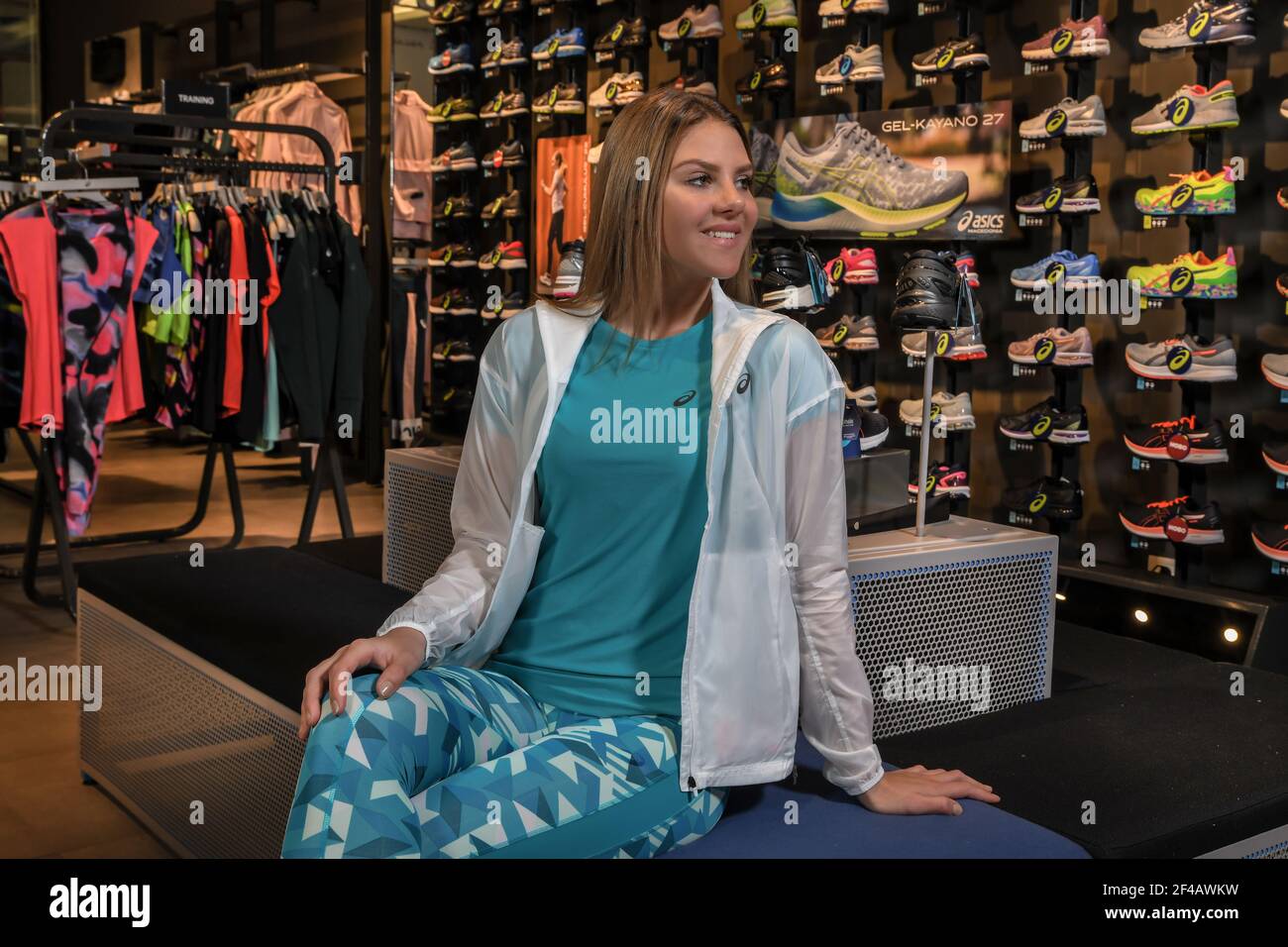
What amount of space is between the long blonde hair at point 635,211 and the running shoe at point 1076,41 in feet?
11.5

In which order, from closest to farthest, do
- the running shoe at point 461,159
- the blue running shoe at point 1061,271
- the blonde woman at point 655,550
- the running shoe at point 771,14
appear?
the blonde woman at point 655,550, the blue running shoe at point 1061,271, the running shoe at point 771,14, the running shoe at point 461,159

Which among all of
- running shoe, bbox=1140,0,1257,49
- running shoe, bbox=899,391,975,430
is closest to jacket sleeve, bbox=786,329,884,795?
running shoe, bbox=1140,0,1257,49

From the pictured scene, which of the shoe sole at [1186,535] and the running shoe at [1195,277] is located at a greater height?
the running shoe at [1195,277]

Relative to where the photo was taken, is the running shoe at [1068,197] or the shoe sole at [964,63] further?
the shoe sole at [964,63]

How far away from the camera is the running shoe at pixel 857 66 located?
5.83 metres

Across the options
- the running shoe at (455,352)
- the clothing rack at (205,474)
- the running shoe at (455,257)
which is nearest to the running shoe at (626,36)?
the running shoe at (455,257)

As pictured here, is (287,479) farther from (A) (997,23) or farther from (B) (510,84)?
(A) (997,23)

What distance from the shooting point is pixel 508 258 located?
7910 mm

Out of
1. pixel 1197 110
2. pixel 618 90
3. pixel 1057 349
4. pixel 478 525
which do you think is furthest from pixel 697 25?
pixel 478 525

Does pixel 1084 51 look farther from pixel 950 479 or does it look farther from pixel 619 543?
pixel 619 543

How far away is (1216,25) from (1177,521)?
168cm

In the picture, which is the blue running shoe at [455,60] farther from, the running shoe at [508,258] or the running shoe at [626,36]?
the running shoe at [626,36]

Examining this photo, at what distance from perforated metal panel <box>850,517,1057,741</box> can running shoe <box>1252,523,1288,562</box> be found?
7.36 ft
